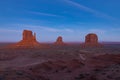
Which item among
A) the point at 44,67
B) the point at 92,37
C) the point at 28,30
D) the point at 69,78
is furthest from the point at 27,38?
the point at 69,78

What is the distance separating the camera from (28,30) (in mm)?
114812

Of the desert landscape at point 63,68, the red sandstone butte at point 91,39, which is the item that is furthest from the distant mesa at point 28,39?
the desert landscape at point 63,68

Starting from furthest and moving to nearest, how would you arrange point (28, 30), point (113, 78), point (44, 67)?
1. point (28, 30)
2. point (44, 67)
3. point (113, 78)

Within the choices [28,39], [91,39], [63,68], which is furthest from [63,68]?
[91,39]

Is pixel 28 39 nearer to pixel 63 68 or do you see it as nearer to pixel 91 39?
pixel 91 39

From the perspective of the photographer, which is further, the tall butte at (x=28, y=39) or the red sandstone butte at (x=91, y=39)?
the red sandstone butte at (x=91, y=39)


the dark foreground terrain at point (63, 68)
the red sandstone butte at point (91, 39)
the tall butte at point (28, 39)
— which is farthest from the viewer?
the red sandstone butte at point (91, 39)

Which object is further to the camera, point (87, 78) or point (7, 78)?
point (87, 78)

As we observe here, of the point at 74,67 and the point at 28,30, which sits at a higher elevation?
the point at 28,30

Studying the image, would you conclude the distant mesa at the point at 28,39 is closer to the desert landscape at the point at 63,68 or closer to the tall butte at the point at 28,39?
the tall butte at the point at 28,39

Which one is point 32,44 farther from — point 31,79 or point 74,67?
point 31,79

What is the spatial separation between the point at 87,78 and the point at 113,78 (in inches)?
106

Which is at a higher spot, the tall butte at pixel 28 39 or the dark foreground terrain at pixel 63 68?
the tall butte at pixel 28 39

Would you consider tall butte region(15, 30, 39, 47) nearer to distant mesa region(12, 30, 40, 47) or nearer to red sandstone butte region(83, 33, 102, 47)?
distant mesa region(12, 30, 40, 47)
